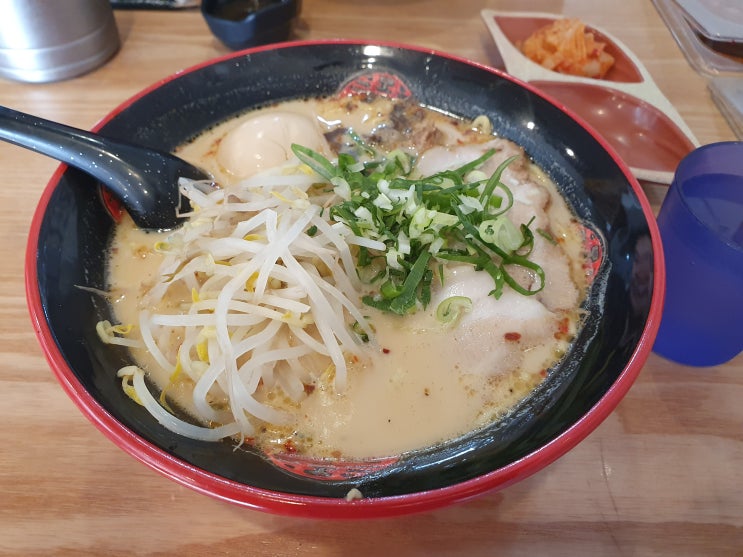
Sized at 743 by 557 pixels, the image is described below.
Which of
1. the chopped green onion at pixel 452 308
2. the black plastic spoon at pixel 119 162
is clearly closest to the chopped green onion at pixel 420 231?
the chopped green onion at pixel 452 308

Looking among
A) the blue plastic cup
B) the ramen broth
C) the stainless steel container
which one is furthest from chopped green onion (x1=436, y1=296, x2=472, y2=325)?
the stainless steel container

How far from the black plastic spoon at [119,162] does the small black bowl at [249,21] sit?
2.30 ft

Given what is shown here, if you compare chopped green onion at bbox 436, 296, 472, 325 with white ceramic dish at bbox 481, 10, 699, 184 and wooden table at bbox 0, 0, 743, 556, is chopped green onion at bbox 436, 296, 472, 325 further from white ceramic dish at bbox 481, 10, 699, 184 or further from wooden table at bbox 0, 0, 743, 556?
white ceramic dish at bbox 481, 10, 699, 184

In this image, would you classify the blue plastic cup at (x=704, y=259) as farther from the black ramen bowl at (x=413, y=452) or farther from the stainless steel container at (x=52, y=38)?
the stainless steel container at (x=52, y=38)

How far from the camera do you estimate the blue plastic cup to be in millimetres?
1034

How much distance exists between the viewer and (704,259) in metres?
1.05

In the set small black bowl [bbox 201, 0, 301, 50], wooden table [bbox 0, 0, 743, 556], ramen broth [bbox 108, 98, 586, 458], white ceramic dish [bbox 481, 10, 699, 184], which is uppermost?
small black bowl [bbox 201, 0, 301, 50]

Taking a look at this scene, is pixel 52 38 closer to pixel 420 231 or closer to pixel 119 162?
pixel 119 162

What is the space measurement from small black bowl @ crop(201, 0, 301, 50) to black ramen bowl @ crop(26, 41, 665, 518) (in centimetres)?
33

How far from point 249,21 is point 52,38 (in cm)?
59

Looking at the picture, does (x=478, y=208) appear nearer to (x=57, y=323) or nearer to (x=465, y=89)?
(x=465, y=89)

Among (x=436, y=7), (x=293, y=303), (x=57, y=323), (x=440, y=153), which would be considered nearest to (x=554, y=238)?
(x=440, y=153)

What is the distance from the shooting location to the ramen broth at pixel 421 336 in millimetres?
938

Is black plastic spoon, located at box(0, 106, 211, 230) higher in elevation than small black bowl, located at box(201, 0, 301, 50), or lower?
lower
